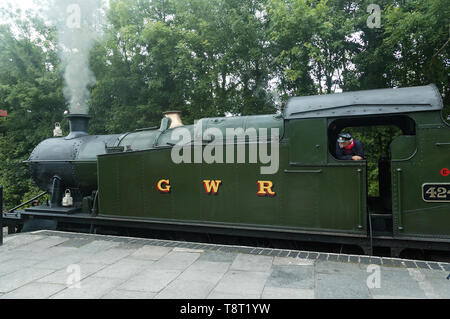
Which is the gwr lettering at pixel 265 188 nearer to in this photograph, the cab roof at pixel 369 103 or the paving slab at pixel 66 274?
the cab roof at pixel 369 103

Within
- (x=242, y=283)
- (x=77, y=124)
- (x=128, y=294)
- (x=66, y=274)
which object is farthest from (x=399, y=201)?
(x=77, y=124)

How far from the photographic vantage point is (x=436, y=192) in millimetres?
4230

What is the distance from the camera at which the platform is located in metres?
3.56

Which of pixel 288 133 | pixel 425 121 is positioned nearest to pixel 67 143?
pixel 288 133

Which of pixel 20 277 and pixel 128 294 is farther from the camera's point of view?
pixel 20 277

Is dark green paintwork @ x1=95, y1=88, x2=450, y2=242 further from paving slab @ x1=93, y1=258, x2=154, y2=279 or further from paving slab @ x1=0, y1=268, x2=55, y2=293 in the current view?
paving slab @ x1=0, y1=268, x2=55, y2=293

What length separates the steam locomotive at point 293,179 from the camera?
430cm

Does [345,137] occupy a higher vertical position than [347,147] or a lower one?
higher

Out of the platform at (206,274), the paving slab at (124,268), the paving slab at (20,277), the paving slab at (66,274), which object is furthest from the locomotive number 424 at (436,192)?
the paving slab at (20,277)

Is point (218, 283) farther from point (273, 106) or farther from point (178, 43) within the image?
point (178, 43)

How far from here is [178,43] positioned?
10953 mm

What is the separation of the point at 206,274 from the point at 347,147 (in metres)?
3.21
